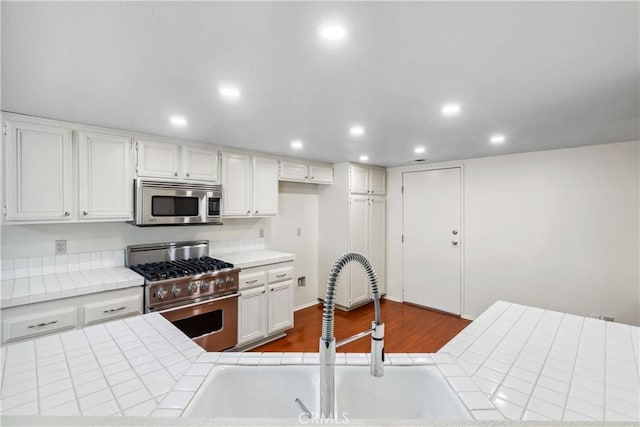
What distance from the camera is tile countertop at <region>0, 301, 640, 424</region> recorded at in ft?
2.76

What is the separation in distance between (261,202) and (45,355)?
8.28ft

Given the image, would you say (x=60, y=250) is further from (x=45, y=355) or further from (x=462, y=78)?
(x=462, y=78)

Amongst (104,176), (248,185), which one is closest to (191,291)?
(104,176)

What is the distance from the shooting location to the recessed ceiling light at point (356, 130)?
8.09ft

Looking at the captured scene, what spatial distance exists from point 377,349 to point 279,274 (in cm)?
249

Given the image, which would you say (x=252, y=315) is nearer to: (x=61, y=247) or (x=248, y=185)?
(x=248, y=185)

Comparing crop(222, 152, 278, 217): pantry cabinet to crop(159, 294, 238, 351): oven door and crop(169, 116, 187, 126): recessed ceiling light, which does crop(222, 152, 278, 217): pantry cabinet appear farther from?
crop(159, 294, 238, 351): oven door

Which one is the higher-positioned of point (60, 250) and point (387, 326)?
point (60, 250)

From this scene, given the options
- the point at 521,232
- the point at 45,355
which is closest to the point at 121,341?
the point at 45,355

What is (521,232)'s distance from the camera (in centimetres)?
357

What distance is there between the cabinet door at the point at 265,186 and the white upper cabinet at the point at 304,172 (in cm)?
13

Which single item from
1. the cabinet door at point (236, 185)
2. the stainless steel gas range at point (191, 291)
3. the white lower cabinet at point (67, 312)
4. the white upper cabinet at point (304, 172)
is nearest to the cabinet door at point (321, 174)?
the white upper cabinet at point (304, 172)

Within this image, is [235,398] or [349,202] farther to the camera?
[349,202]

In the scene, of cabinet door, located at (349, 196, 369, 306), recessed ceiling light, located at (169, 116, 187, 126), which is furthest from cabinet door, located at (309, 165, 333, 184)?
recessed ceiling light, located at (169, 116, 187, 126)
